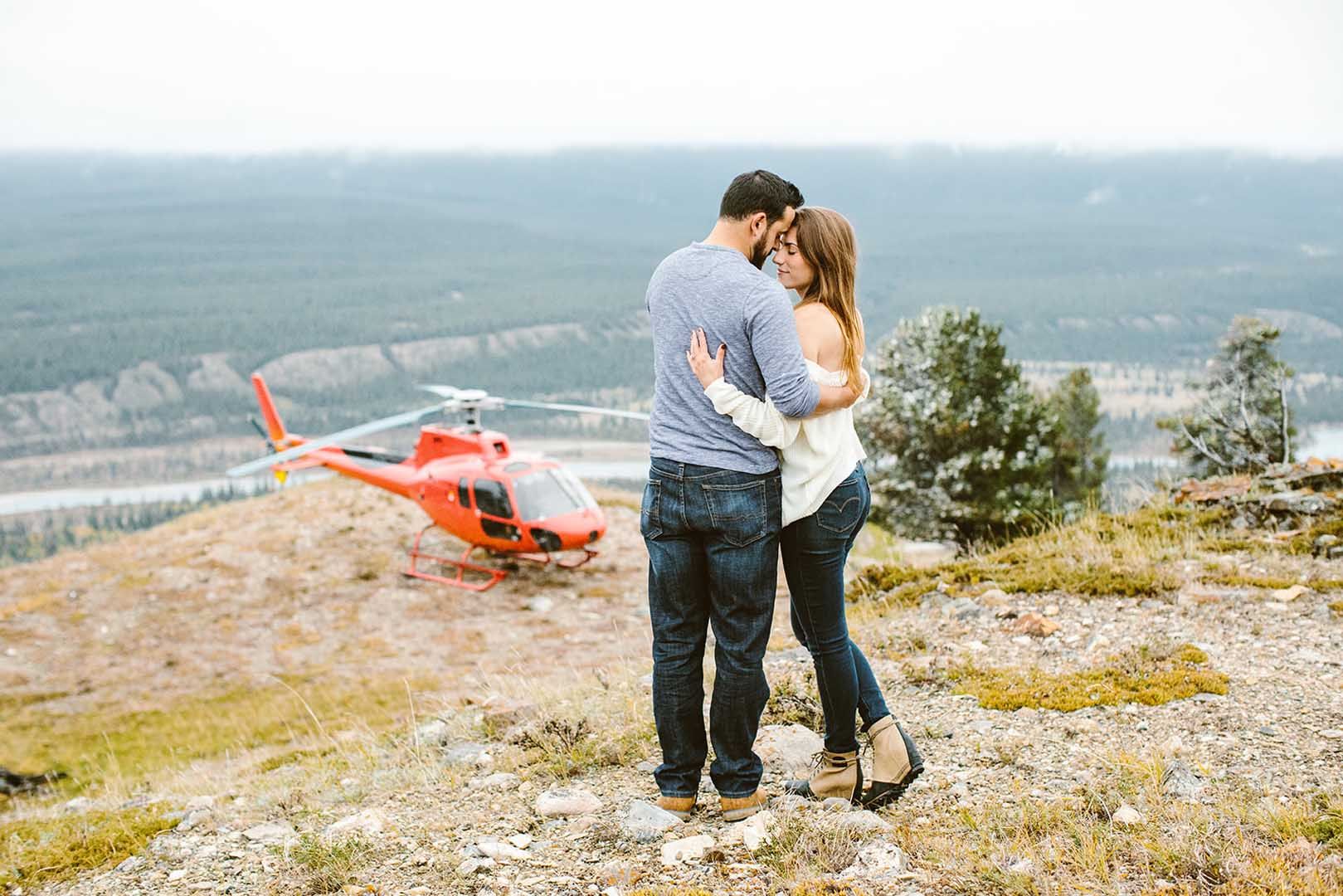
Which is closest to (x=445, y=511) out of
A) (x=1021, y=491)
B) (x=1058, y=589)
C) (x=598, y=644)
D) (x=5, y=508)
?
(x=598, y=644)

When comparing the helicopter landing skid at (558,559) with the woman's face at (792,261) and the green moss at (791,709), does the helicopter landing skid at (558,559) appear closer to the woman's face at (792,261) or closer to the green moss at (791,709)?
the green moss at (791,709)

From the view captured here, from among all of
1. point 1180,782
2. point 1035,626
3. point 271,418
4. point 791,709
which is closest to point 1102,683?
point 1035,626

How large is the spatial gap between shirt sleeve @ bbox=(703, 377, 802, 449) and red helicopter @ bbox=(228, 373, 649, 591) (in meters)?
10.9

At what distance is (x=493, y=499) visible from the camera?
1529 centimetres

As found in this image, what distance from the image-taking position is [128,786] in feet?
25.6

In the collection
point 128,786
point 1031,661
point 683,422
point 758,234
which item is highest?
point 758,234

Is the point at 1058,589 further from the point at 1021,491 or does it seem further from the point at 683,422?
the point at 1021,491

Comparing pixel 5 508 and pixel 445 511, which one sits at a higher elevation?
pixel 445 511

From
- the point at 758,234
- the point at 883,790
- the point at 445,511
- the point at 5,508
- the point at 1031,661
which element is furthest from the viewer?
the point at 5,508

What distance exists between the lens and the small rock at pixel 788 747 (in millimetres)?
4973

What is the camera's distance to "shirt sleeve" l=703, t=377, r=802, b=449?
3846 millimetres

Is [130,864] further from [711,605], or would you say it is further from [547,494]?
[547,494]

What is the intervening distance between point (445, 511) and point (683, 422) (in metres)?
12.4

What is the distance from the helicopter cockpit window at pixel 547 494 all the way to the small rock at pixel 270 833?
9844 millimetres
